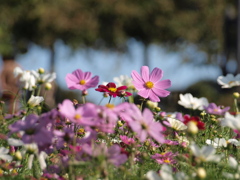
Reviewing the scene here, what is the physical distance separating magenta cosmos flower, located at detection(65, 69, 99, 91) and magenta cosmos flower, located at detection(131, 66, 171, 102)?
25 cm

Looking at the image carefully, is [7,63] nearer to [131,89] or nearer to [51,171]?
[131,89]

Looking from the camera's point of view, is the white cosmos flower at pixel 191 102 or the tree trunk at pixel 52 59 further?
the tree trunk at pixel 52 59

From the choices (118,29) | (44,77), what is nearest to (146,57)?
(118,29)

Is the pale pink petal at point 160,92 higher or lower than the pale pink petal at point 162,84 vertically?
lower

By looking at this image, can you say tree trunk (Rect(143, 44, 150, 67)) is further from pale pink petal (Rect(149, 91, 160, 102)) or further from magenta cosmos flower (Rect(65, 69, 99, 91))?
magenta cosmos flower (Rect(65, 69, 99, 91))

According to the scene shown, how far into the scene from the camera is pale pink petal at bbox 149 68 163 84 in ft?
7.38

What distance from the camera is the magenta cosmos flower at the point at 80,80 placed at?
2057 millimetres

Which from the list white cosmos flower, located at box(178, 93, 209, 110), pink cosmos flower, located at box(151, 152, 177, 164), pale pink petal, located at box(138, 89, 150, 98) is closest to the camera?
pink cosmos flower, located at box(151, 152, 177, 164)

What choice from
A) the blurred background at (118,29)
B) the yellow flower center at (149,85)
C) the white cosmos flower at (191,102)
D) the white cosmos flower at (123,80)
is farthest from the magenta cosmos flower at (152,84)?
the blurred background at (118,29)

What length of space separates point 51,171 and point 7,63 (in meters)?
8.71

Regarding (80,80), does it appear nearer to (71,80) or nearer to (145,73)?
(71,80)

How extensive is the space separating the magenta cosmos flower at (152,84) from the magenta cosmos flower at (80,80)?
25 cm

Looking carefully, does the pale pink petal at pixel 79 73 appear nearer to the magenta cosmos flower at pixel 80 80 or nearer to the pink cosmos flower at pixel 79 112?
the magenta cosmos flower at pixel 80 80

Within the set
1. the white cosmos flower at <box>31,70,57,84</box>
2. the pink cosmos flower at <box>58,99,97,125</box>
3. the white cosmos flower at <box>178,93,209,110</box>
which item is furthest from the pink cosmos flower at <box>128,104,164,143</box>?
the white cosmos flower at <box>178,93,209,110</box>
